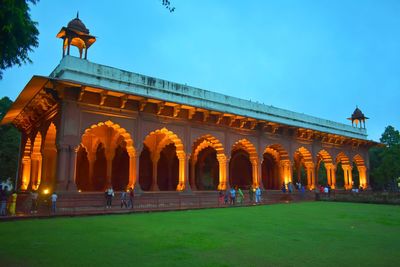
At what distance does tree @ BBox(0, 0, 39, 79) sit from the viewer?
588 cm

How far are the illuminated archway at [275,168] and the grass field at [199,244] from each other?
49.0 ft

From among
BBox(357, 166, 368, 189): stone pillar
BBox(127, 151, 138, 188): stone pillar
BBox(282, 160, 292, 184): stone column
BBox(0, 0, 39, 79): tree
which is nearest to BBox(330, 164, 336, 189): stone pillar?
BBox(357, 166, 368, 189): stone pillar

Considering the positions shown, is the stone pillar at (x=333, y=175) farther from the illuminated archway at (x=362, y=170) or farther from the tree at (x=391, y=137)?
the tree at (x=391, y=137)

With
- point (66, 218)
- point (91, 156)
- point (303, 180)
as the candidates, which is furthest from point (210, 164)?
point (303, 180)

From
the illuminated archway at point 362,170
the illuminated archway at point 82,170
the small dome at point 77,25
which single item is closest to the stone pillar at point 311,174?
the illuminated archway at point 362,170

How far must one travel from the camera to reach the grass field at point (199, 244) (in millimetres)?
5145

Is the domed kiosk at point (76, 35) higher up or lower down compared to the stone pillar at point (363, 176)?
higher up

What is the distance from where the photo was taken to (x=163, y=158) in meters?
24.8

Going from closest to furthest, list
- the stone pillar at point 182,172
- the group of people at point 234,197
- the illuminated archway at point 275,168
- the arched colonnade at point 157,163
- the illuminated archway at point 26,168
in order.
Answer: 1. the arched colonnade at point 157,163
2. the group of people at point 234,197
3. the stone pillar at point 182,172
4. the illuminated archway at point 26,168
5. the illuminated archway at point 275,168

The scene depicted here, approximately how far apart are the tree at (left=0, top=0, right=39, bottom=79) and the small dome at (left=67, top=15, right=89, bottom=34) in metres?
6.61

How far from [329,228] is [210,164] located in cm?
1845

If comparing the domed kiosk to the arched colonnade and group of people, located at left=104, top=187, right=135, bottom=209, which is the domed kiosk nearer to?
the arched colonnade

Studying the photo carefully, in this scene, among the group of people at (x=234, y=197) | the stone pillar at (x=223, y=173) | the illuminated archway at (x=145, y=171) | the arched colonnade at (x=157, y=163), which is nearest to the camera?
the arched colonnade at (x=157, y=163)

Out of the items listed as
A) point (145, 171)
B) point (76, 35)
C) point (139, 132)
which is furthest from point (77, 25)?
point (145, 171)
